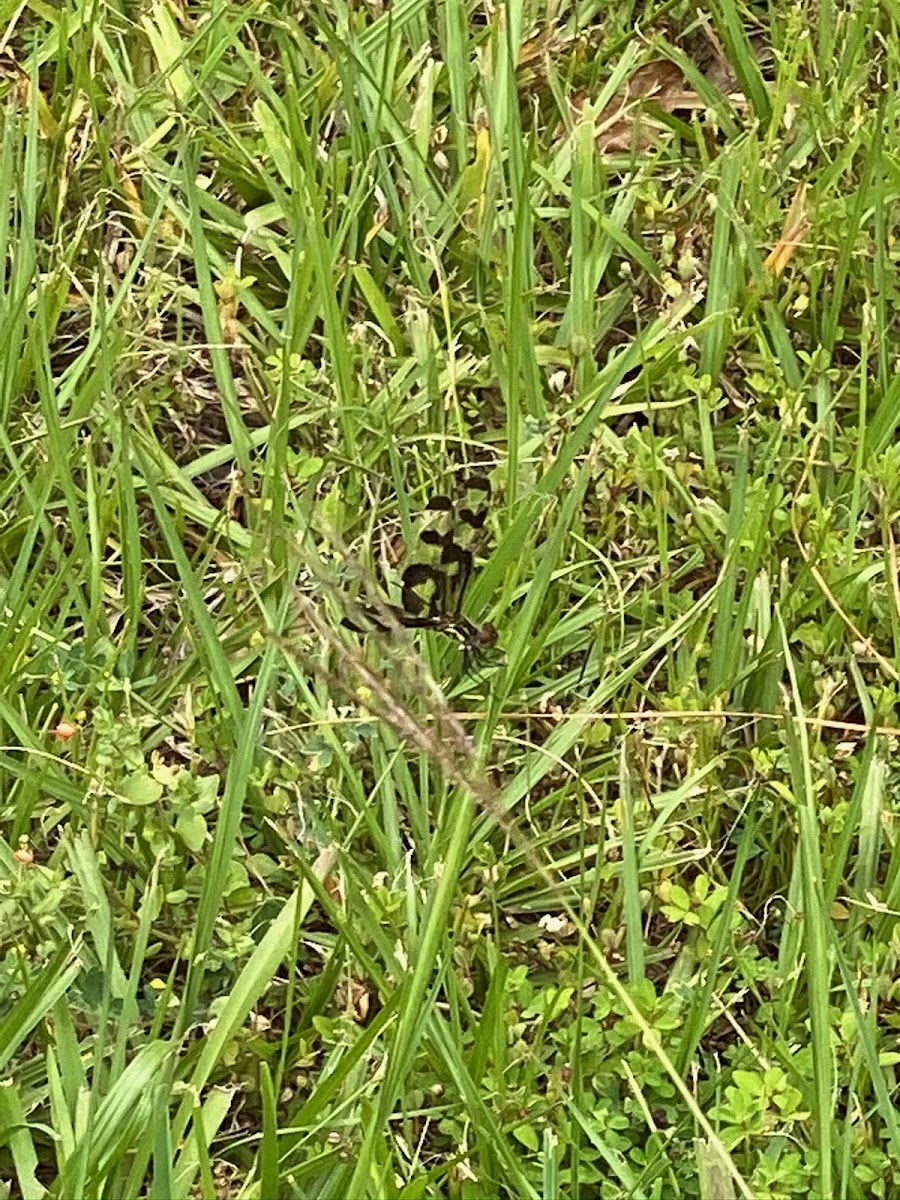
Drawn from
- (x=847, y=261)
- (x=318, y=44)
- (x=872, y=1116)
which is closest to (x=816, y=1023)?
(x=872, y=1116)

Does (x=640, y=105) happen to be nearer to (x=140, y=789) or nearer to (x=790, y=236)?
(x=790, y=236)

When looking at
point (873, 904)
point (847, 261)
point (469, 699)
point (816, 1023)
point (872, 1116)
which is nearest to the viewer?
point (816, 1023)

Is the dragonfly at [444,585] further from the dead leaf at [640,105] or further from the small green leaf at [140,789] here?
the dead leaf at [640,105]

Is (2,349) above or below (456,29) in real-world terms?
below

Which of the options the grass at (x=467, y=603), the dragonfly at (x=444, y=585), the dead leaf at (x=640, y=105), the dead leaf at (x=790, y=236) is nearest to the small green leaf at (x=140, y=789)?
the grass at (x=467, y=603)

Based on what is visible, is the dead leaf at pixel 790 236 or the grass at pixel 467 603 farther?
the dead leaf at pixel 790 236

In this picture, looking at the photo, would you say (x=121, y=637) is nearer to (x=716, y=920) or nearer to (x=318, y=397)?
(x=318, y=397)

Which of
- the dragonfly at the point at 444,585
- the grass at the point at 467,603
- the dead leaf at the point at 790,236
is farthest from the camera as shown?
the dead leaf at the point at 790,236
